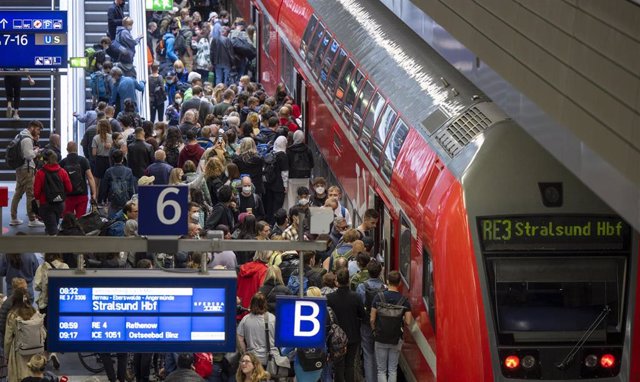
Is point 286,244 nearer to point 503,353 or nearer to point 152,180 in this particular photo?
point 503,353

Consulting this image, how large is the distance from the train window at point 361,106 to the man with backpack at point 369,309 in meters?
3.02

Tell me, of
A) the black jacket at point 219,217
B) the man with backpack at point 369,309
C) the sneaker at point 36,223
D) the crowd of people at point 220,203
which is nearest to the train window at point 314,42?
the crowd of people at point 220,203

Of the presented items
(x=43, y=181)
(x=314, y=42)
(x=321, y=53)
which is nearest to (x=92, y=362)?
(x=43, y=181)

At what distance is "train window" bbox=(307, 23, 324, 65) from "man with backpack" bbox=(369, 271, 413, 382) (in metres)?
8.23

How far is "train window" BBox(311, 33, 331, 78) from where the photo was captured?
2335cm

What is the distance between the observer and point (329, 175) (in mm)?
24344

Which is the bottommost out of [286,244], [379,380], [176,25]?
[379,380]

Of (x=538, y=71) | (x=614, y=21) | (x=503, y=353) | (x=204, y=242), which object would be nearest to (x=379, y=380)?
(x=503, y=353)

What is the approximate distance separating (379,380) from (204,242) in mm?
4358

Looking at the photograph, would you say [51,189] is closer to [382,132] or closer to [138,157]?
[138,157]

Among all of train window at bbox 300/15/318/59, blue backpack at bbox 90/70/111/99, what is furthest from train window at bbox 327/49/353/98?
blue backpack at bbox 90/70/111/99

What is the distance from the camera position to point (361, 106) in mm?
20000

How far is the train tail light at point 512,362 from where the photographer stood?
44.7ft

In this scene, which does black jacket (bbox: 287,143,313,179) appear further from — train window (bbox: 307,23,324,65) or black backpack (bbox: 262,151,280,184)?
train window (bbox: 307,23,324,65)
